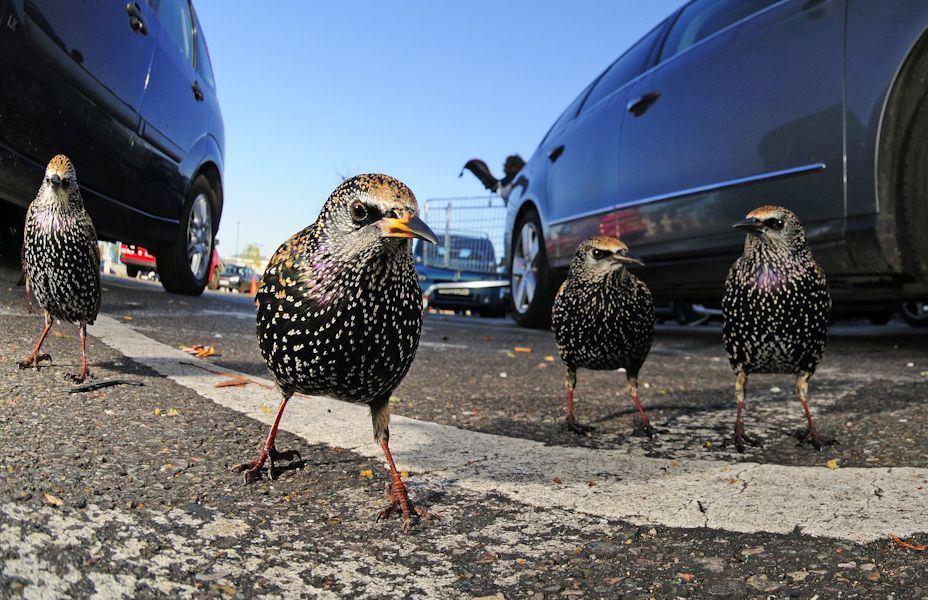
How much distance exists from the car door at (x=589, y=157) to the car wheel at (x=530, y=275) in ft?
1.40

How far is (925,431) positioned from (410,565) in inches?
96.2

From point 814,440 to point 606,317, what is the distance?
99 centimetres

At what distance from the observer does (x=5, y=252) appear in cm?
666

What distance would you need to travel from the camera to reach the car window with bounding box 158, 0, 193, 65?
5.99 m

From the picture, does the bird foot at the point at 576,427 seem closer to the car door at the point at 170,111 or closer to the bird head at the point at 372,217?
the bird head at the point at 372,217

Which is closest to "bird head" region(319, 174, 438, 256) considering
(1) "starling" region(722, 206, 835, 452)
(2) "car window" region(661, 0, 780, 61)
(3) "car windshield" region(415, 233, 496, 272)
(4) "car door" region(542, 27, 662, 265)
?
(1) "starling" region(722, 206, 835, 452)

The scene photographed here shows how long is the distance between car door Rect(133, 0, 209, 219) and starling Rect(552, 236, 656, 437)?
403cm

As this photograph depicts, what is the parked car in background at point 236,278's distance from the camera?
36.5 m

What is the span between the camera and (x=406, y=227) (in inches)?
76.6

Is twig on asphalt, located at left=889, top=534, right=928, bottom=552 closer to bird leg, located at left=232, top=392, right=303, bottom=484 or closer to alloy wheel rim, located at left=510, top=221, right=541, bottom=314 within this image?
bird leg, located at left=232, top=392, right=303, bottom=484

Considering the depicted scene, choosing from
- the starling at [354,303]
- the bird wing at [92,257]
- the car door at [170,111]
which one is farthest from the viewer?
the car door at [170,111]

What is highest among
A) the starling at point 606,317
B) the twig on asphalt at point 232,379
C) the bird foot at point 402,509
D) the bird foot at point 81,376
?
the starling at point 606,317

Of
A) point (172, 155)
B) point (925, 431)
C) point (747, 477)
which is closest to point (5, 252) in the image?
point (172, 155)

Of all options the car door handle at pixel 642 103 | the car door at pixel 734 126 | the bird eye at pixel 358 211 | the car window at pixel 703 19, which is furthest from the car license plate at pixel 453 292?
the bird eye at pixel 358 211
